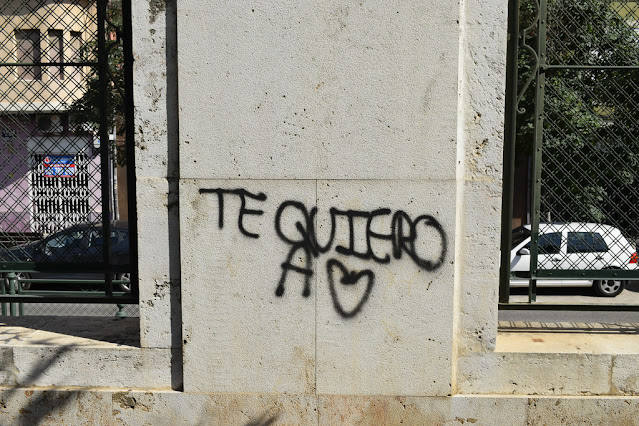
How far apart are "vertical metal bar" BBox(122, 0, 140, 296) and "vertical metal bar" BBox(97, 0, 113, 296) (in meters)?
0.14

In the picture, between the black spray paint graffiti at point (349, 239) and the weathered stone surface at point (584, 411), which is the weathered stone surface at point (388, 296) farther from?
the weathered stone surface at point (584, 411)

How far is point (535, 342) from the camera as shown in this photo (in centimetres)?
416

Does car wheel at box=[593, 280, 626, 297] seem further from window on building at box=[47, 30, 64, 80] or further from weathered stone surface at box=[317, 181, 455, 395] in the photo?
window on building at box=[47, 30, 64, 80]

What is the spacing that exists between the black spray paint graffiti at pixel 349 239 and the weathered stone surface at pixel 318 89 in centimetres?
21

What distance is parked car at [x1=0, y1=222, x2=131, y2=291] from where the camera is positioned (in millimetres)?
4434

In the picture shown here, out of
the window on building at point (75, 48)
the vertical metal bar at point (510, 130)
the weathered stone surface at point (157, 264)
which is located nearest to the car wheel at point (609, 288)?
the vertical metal bar at point (510, 130)

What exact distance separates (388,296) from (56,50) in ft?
9.36

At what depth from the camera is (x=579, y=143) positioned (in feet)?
13.6

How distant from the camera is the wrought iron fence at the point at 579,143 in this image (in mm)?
4102

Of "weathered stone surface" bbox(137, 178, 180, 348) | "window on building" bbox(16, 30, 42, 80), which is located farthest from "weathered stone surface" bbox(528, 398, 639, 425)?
"window on building" bbox(16, 30, 42, 80)

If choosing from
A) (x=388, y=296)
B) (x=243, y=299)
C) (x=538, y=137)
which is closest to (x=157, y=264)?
(x=243, y=299)

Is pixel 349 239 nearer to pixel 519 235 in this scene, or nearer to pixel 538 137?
pixel 538 137

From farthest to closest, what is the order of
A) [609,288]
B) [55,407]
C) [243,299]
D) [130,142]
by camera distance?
1. [609,288]
2. [130,142]
3. [55,407]
4. [243,299]

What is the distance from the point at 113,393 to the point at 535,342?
2769 millimetres
